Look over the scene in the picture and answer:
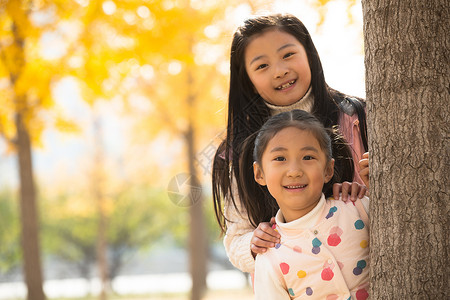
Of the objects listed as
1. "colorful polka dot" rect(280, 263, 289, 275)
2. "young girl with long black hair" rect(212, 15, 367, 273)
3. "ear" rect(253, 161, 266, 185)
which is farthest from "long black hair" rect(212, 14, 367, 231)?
"colorful polka dot" rect(280, 263, 289, 275)

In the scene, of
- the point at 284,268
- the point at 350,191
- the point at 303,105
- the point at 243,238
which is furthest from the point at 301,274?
the point at 303,105

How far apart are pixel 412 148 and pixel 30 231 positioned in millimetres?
6195

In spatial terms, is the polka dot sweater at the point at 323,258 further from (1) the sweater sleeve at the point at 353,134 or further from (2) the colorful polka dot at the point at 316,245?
(1) the sweater sleeve at the point at 353,134


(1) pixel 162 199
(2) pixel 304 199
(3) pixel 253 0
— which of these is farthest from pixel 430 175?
(1) pixel 162 199

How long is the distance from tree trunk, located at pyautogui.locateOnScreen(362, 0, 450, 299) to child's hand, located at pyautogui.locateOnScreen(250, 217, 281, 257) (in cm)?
44

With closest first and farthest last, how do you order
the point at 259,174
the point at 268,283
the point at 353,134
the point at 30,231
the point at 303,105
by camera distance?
1. the point at 268,283
2. the point at 259,174
3. the point at 353,134
4. the point at 303,105
5. the point at 30,231

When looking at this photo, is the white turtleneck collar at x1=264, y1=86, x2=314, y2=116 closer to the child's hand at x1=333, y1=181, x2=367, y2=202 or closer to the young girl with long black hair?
the young girl with long black hair

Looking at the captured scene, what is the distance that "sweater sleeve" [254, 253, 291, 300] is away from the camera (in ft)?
6.81

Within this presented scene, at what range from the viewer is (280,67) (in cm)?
246

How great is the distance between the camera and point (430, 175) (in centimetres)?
173

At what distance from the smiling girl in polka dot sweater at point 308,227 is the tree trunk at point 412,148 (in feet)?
0.58

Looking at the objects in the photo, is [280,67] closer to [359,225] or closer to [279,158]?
[279,158]

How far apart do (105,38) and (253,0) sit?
5.94ft

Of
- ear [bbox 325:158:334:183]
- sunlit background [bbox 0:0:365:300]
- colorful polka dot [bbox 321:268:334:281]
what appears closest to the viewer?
colorful polka dot [bbox 321:268:334:281]
